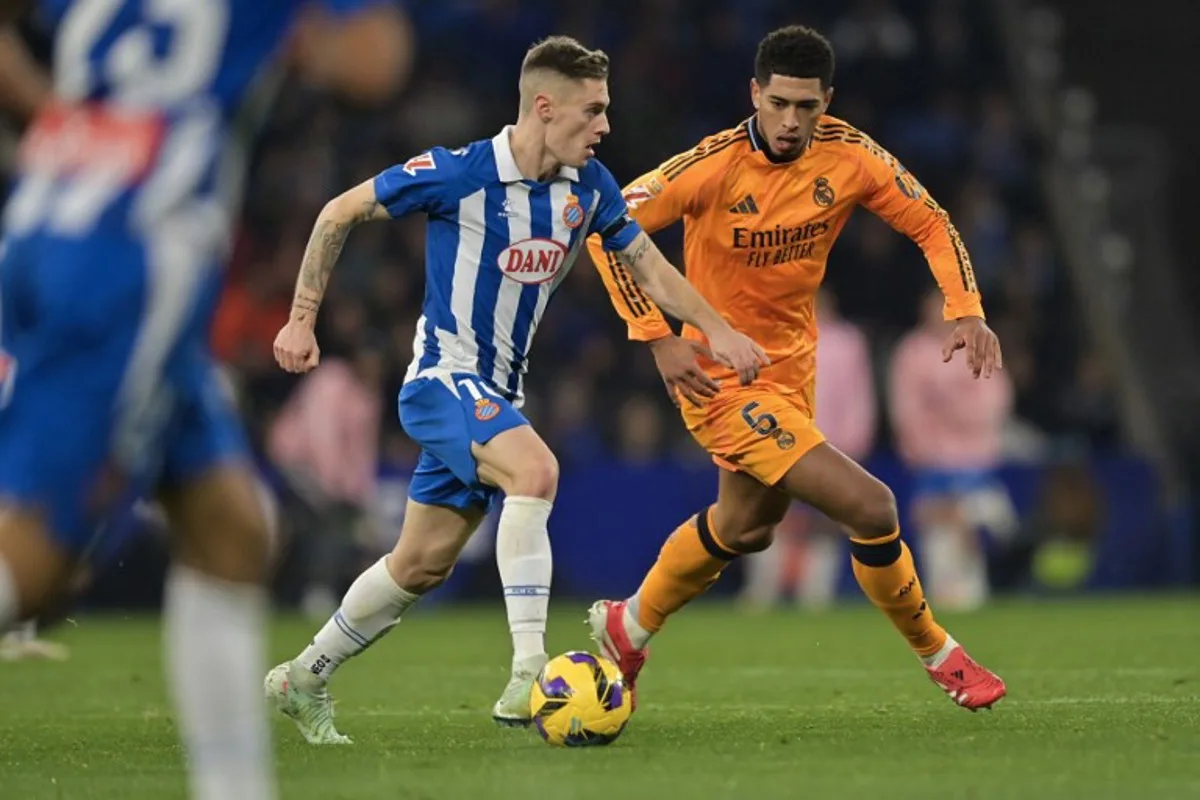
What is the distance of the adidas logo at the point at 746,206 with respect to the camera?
858 cm

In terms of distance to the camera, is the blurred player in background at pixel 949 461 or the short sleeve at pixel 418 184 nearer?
the short sleeve at pixel 418 184

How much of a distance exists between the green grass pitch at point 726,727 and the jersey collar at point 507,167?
1.92 meters

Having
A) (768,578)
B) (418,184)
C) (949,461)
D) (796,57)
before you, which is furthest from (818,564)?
(418,184)

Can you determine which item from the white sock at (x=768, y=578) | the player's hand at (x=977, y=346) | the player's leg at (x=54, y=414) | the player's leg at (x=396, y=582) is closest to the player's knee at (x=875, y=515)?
the player's hand at (x=977, y=346)

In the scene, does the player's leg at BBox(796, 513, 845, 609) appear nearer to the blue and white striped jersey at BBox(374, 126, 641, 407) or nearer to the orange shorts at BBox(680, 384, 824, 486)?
the orange shorts at BBox(680, 384, 824, 486)

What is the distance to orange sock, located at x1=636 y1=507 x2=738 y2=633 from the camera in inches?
338

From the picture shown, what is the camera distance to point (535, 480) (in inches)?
288

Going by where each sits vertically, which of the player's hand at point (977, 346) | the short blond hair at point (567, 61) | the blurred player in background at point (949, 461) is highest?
the short blond hair at point (567, 61)

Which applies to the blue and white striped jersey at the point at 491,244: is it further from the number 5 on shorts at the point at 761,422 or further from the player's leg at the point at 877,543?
the player's leg at the point at 877,543

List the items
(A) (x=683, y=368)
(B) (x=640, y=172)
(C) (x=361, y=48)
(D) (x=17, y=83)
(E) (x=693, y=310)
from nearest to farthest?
(C) (x=361, y=48), (D) (x=17, y=83), (E) (x=693, y=310), (A) (x=683, y=368), (B) (x=640, y=172)

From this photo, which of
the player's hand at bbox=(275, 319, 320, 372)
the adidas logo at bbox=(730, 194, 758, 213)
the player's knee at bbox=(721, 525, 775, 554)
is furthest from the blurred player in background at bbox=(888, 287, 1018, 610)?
the player's hand at bbox=(275, 319, 320, 372)

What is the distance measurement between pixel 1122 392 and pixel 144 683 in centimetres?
1183

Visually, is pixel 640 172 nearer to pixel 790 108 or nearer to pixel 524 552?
pixel 790 108

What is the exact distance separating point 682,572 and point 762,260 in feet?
4.06
